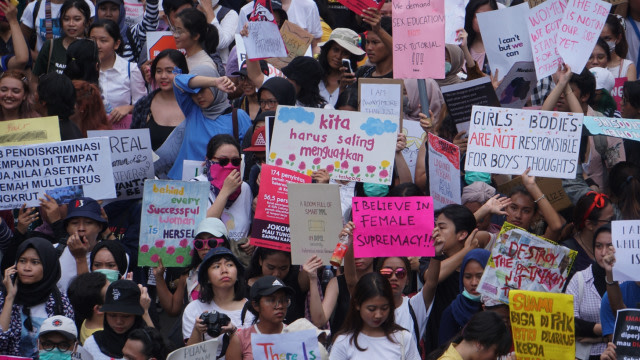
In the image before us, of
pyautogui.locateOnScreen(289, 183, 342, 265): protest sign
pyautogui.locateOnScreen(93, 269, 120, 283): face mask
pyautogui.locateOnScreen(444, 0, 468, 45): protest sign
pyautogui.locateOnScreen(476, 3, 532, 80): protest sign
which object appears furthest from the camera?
pyautogui.locateOnScreen(444, 0, 468, 45): protest sign

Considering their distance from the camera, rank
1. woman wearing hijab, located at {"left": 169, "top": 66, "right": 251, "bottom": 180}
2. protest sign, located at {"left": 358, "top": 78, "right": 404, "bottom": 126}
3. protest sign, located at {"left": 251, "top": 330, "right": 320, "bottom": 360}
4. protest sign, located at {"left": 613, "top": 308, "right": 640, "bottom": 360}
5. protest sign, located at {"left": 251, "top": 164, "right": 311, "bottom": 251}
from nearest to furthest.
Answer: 1. protest sign, located at {"left": 251, "top": 330, "right": 320, "bottom": 360}
2. protest sign, located at {"left": 613, "top": 308, "right": 640, "bottom": 360}
3. protest sign, located at {"left": 251, "top": 164, "right": 311, "bottom": 251}
4. protest sign, located at {"left": 358, "top": 78, "right": 404, "bottom": 126}
5. woman wearing hijab, located at {"left": 169, "top": 66, "right": 251, "bottom": 180}

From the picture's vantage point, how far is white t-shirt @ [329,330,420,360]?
8.72 meters

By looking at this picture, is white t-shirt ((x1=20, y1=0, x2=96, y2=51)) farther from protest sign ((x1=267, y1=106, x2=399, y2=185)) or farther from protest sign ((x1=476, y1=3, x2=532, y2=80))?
protest sign ((x1=476, y1=3, x2=532, y2=80))

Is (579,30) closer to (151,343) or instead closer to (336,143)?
(336,143)

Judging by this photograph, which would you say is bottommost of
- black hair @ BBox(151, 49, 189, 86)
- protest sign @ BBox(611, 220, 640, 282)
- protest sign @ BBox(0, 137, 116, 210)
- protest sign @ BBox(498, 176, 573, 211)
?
protest sign @ BBox(611, 220, 640, 282)

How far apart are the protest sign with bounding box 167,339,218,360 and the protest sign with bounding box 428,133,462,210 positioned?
3021 mm

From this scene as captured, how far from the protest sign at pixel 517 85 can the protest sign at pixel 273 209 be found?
8.00ft

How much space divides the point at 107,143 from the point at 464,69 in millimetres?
4400

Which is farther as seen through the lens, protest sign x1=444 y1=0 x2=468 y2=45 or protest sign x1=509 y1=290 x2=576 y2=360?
protest sign x1=444 y1=0 x2=468 y2=45

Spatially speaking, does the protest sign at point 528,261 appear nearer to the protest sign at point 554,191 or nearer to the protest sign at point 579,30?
the protest sign at point 554,191

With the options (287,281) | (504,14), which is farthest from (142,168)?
(504,14)

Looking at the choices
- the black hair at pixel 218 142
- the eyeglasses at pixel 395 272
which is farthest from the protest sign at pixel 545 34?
the black hair at pixel 218 142

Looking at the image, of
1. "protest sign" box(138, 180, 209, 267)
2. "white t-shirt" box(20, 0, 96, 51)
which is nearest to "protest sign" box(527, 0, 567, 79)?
"protest sign" box(138, 180, 209, 267)

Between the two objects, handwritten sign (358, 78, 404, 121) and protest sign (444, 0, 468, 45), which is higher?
protest sign (444, 0, 468, 45)
